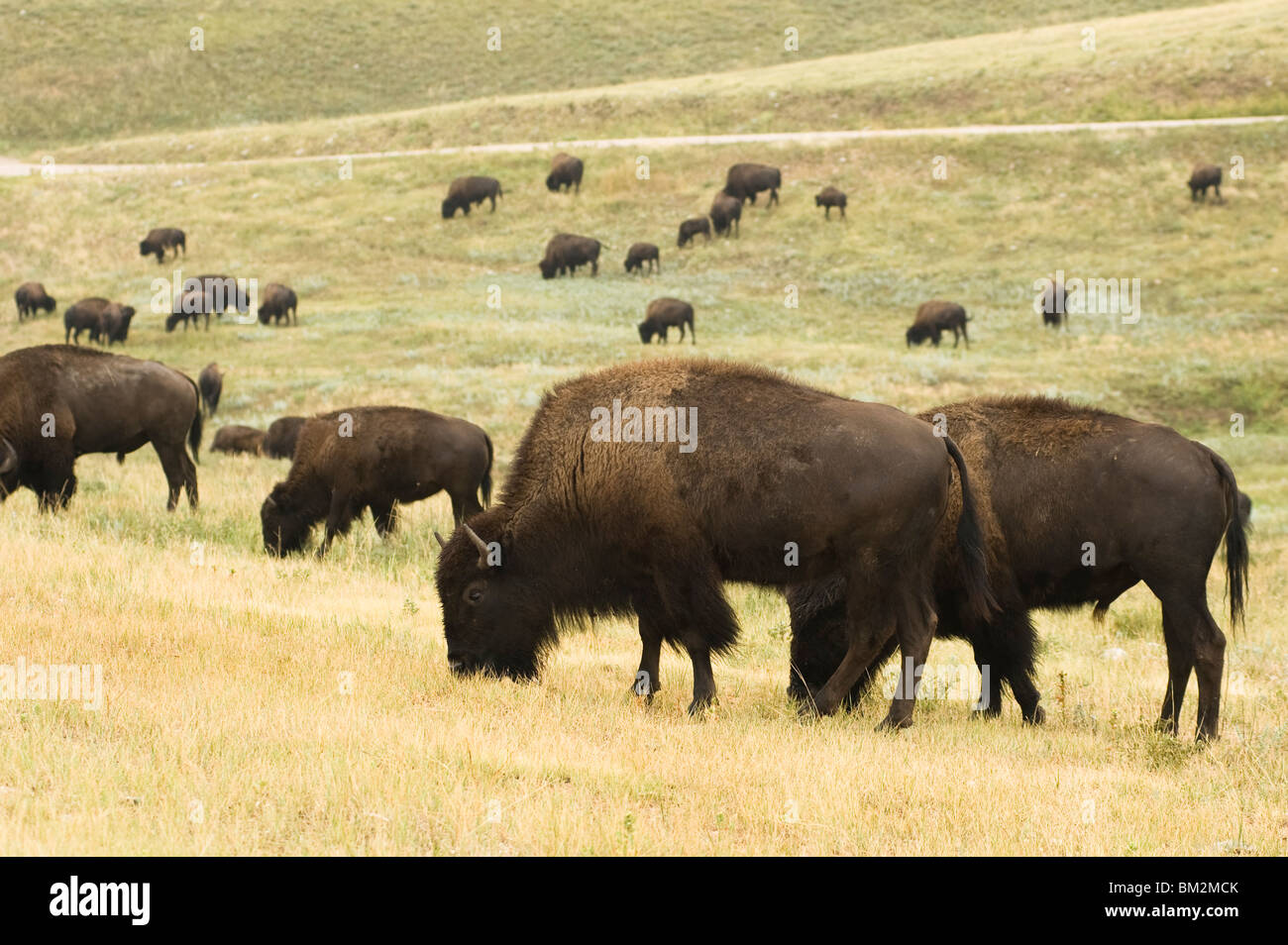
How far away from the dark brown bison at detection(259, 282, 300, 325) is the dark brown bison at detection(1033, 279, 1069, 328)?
17.2 meters

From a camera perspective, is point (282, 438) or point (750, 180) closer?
point (282, 438)

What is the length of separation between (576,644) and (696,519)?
3.06 m

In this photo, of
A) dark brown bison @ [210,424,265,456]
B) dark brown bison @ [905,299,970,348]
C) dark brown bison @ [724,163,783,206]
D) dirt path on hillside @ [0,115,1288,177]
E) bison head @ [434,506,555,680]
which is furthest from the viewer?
dirt path on hillside @ [0,115,1288,177]

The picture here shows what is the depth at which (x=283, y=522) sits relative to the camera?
45.8ft

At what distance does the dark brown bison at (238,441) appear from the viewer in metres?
22.6

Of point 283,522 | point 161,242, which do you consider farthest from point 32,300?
point 283,522

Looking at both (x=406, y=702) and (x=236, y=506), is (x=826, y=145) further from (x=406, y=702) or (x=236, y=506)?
(x=406, y=702)

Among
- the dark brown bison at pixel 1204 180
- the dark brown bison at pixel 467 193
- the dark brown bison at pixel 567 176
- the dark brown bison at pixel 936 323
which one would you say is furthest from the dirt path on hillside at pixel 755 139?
the dark brown bison at pixel 936 323

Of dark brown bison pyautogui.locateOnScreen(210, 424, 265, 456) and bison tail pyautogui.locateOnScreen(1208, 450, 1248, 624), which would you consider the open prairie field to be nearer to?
dark brown bison pyautogui.locateOnScreen(210, 424, 265, 456)

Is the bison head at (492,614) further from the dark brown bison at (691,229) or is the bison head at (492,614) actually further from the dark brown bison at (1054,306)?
the dark brown bison at (691,229)

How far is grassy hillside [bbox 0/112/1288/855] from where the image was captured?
5516 millimetres

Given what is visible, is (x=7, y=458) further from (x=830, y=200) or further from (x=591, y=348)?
(x=830, y=200)

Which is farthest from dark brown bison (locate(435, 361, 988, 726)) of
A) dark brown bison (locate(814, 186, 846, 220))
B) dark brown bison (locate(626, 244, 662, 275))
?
dark brown bison (locate(814, 186, 846, 220))

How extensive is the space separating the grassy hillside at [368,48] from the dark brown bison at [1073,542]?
2599 inches
